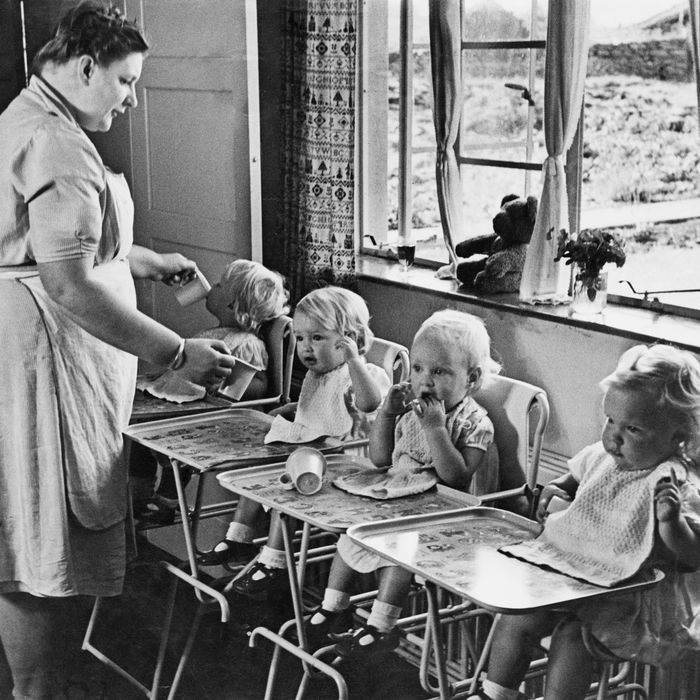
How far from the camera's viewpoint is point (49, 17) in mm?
2637

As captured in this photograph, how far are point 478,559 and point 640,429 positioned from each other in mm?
368

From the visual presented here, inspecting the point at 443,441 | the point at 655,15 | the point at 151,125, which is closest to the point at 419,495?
the point at 443,441

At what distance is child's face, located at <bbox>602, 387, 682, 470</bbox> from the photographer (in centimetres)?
206

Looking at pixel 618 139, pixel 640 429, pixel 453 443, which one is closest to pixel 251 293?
pixel 453 443

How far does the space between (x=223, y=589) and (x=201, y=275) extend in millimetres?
821

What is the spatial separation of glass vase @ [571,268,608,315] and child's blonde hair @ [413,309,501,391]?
385 mm

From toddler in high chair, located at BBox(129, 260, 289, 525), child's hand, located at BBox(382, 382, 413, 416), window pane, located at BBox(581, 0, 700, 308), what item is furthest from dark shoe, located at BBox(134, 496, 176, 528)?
window pane, located at BBox(581, 0, 700, 308)

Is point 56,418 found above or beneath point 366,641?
above

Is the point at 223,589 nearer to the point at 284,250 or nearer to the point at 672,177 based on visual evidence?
the point at 284,250

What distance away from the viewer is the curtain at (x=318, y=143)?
3.32 meters

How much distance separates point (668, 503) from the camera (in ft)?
6.49

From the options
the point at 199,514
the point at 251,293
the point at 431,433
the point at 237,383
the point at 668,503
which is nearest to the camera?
the point at 668,503

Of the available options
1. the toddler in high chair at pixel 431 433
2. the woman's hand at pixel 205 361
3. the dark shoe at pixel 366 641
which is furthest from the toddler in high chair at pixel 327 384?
the dark shoe at pixel 366 641

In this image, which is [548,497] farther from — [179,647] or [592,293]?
[179,647]
